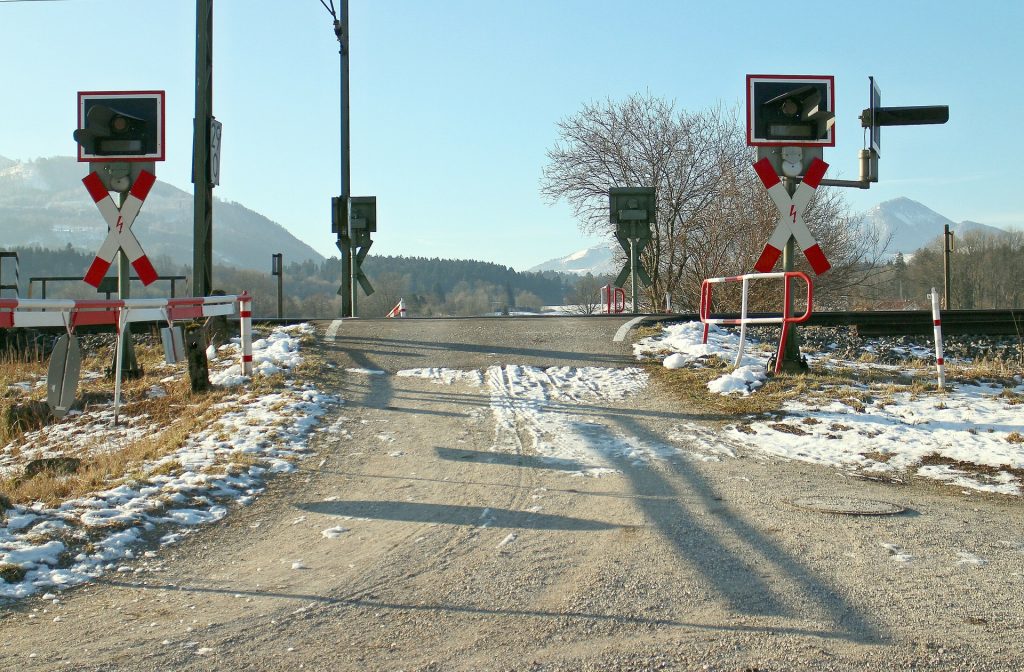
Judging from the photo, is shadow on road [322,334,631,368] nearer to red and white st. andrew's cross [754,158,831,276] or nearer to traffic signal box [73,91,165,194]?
red and white st. andrew's cross [754,158,831,276]

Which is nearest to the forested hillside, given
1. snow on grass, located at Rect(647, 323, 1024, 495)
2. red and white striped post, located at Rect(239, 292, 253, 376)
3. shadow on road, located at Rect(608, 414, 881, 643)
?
red and white striped post, located at Rect(239, 292, 253, 376)

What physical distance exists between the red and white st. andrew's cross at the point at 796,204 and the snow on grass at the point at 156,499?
5.30m

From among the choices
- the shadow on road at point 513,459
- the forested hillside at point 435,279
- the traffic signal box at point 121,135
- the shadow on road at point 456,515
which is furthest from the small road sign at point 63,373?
the forested hillside at point 435,279

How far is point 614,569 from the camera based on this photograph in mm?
4426

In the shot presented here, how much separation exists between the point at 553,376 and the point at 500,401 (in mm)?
1444

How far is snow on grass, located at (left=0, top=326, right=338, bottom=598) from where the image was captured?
466 centimetres

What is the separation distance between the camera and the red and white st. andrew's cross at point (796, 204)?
32.8 feet

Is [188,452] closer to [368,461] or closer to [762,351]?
[368,461]

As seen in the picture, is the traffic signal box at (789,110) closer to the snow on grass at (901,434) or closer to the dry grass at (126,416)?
the snow on grass at (901,434)

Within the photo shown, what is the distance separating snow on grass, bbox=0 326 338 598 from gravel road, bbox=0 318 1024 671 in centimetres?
22

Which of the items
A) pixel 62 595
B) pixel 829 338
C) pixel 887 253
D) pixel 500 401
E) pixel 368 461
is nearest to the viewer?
pixel 62 595

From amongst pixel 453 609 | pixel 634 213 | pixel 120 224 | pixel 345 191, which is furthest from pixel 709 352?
pixel 345 191

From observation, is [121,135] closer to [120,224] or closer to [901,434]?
[120,224]

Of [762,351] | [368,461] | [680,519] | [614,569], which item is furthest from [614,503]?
[762,351]
